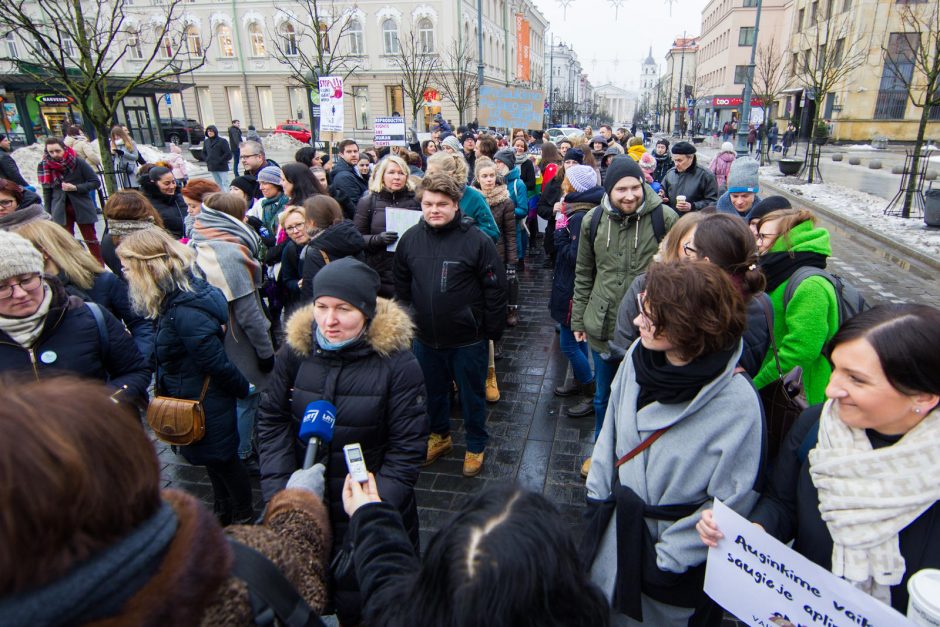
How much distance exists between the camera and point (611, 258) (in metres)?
3.75

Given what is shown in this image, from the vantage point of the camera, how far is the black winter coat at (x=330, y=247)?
Answer: 4.00 metres

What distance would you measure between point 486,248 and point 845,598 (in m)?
2.72

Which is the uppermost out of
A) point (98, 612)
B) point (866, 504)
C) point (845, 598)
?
point (98, 612)

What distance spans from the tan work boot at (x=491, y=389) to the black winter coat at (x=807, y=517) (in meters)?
3.31

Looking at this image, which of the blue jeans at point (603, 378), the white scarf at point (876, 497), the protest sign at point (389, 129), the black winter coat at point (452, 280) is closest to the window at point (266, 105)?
the protest sign at point (389, 129)

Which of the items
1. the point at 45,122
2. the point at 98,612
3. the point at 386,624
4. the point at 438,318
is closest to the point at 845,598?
the point at 386,624

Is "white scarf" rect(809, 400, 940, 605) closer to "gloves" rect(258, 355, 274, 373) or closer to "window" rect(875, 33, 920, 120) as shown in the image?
"gloves" rect(258, 355, 274, 373)

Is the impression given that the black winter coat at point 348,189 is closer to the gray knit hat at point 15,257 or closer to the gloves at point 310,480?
the gray knit hat at point 15,257

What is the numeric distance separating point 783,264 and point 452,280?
196 centimetres

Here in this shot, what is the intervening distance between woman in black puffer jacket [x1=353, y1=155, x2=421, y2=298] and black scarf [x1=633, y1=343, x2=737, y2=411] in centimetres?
312

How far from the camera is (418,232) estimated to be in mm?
3803

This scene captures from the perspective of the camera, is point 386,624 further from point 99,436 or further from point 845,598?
point 845,598

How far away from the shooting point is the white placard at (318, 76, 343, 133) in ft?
35.0

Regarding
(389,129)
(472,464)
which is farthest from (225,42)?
(472,464)
